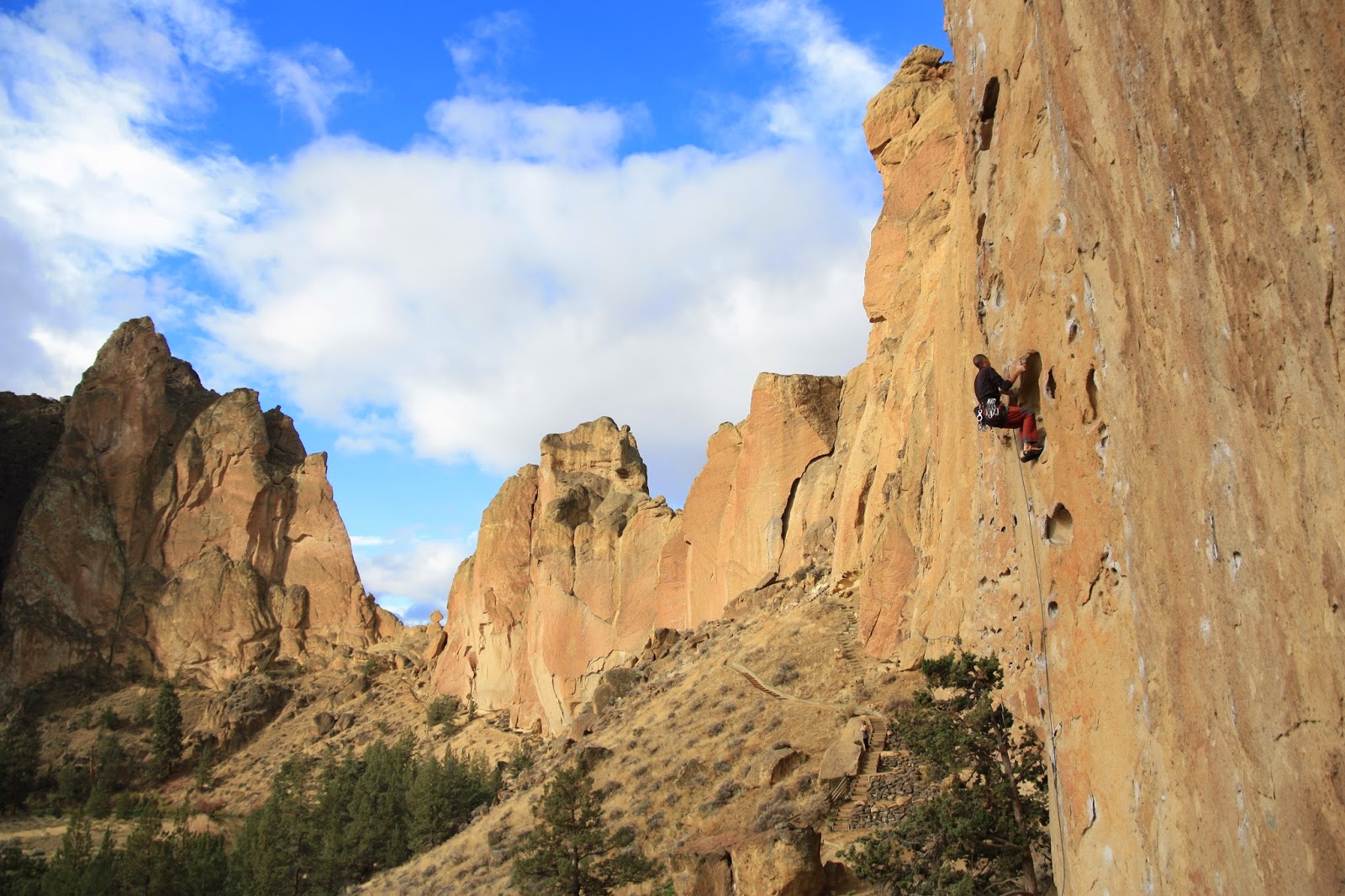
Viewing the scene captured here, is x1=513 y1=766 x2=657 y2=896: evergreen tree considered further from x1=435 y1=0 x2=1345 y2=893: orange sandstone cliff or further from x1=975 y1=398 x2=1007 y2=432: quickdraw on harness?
x1=975 y1=398 x2=1007 y2=432: quickdraw on harness

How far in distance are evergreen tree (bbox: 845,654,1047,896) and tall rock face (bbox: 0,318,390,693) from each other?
60268mm

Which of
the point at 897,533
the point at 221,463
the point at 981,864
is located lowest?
the point at 981,864

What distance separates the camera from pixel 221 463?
7194 centimetres

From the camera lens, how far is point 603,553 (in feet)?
168

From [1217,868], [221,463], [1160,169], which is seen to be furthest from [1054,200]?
[221,463]

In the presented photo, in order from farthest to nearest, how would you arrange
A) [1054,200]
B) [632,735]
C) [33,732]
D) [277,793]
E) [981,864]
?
[33,732], [277,793], [632,735], [981,864], [1054,200]

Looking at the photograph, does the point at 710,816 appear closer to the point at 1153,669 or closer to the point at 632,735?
the point at 632,735

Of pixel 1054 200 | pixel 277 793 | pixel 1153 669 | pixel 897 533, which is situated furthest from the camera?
pixel 277 793

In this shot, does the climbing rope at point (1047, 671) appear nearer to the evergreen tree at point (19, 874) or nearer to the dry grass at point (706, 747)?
the dry grass at point (706, 747)

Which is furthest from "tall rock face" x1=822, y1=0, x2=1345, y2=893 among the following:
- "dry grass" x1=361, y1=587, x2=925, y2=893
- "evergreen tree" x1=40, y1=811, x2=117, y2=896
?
"evergreen tree" x1=40, y1=811, x2=117, y2=896

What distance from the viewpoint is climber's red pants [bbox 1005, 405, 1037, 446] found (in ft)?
24.9

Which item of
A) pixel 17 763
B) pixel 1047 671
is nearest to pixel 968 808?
pixel 1047 671

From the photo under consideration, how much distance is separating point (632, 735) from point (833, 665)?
6.79 meters

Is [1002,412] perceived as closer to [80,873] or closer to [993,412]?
[993,412]
